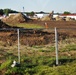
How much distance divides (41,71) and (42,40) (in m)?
11.5

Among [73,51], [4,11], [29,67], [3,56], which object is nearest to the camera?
[29,67]

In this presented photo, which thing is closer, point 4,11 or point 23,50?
point 23,50

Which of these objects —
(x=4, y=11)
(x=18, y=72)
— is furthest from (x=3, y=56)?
(x=4, y=11)

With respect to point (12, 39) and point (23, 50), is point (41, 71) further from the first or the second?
point (12, 39)

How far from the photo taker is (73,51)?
63.8ft

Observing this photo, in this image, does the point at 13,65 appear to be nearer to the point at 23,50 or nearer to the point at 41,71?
the point at 41,71

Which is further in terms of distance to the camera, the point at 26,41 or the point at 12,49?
the point at 26,41

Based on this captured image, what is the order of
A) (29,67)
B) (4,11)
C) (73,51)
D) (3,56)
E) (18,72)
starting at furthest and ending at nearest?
(4,11) < (73,51) < (3,56) < (29,67) < (18,72)

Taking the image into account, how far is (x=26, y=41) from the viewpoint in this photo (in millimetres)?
24000

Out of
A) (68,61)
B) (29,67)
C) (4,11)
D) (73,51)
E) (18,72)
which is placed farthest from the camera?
(4,11)

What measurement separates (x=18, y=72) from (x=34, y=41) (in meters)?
11.2

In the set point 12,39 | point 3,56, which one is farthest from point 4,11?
point 3,56

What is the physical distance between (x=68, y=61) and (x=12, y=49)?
555 cm

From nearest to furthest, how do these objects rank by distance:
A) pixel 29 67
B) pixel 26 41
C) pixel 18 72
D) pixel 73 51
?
pixel 18 72 < pixel 29 67 < pixel 73 51 < pixel 26 41
